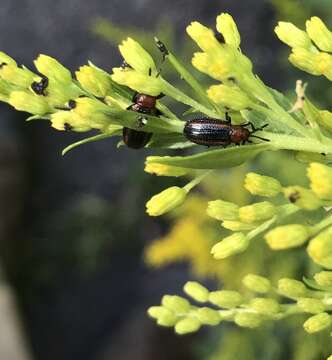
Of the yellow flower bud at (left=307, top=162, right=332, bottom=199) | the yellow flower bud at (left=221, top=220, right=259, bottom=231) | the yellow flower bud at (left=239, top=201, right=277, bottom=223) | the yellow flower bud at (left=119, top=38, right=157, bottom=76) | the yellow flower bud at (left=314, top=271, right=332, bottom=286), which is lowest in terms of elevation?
the yellow flower bud at (left=314, top=271, right=332, bottom=286)

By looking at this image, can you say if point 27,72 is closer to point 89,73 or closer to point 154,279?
point 89,73

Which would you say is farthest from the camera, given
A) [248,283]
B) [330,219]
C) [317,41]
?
[248,283]

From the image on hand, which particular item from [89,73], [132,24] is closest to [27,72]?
[89,73]

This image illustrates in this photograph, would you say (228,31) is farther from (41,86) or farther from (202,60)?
(41,86)

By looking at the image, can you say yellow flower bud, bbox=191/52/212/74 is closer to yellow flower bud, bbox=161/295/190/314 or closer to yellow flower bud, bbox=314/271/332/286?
yellow flower bud, bbox=314/271/332/286

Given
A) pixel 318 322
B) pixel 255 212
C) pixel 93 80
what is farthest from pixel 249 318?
pixel 93 80

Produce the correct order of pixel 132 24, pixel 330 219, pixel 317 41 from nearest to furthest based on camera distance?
pixel 330 219 < pixel 317 41 < pixel 132 24

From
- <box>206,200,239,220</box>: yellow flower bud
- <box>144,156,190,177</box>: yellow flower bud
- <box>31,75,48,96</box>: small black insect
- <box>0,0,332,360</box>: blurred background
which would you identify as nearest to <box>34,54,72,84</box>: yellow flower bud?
<box>31,75,48,96</box>: small black insect

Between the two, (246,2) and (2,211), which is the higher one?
(246,2)
